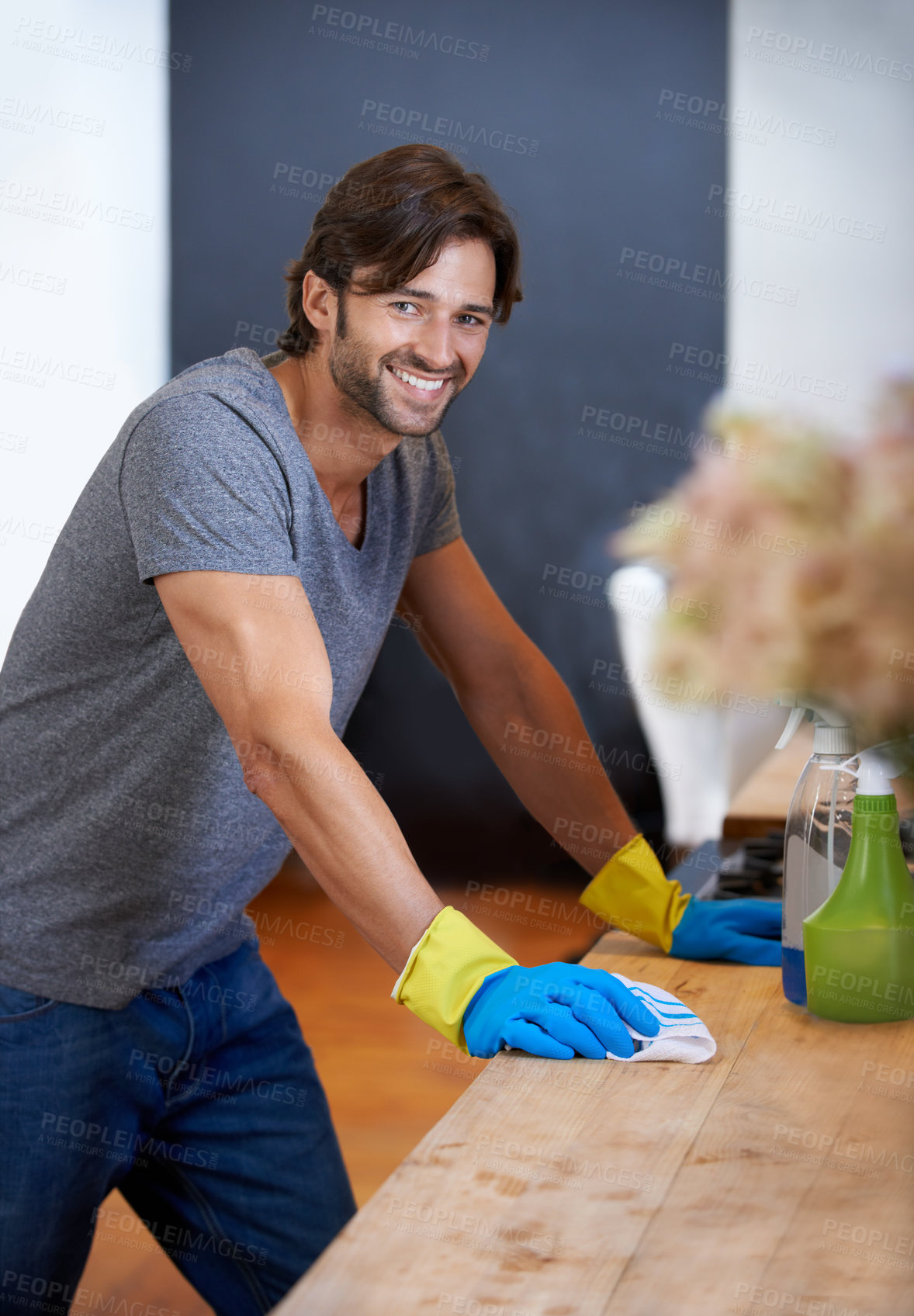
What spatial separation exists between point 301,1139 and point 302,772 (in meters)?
0.51

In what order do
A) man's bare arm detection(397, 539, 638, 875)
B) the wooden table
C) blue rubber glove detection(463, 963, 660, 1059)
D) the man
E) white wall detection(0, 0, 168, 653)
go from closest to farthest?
the wooden table, blue rubber glove detection(463, 963, 660, 1059), the man, man's bare arm detection(397, 539, 638, 875), white wall detection(0, 0, 168, 653)

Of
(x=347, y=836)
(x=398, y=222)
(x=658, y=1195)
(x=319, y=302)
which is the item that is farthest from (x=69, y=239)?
(x=658, y=1195)

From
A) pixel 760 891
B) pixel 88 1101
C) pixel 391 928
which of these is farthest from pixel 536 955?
pixel 391 928

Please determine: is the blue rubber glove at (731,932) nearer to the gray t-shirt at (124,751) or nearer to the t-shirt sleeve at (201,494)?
the gray t-shirt at (124,751)

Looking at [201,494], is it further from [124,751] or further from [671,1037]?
[671,1037]

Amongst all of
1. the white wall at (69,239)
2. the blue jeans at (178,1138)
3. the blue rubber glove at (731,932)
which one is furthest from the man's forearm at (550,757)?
the white wall at (69,239)

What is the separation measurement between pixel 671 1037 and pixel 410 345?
715 mm

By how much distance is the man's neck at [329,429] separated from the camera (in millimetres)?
1170

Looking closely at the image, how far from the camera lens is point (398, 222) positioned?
115 centimetres

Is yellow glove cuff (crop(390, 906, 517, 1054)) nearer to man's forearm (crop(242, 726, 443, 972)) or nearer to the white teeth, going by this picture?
man's forearm (crop(242, 726, 443, 972))

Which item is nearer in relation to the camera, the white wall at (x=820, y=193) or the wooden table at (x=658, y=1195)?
the wooden table at (x=658, y=1195)

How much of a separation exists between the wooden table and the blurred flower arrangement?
29 cm

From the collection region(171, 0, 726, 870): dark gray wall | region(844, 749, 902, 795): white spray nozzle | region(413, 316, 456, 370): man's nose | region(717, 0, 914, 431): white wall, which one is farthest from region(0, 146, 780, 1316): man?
region(717, 0, 914, 431): white wall

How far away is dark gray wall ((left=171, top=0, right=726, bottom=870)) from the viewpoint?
3670 millimetres
